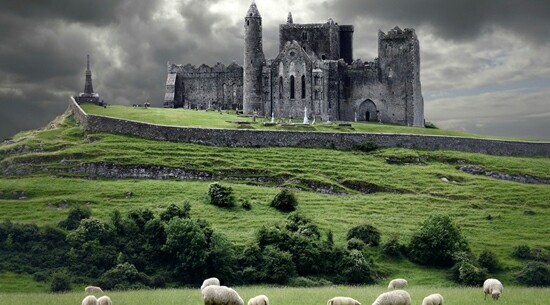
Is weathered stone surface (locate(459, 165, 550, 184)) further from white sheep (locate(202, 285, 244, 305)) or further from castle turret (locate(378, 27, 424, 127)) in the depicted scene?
white sheep (locate(202, 285, 244, 305))

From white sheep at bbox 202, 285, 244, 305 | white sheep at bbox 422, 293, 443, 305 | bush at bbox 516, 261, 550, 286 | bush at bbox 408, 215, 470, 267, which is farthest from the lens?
bush at bbox 408, 215, 470, 267

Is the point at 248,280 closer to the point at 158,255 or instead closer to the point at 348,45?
the point at 158,255

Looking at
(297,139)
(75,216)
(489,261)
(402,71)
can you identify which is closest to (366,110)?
(402,71)

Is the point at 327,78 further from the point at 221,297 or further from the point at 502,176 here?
the point at 221,297

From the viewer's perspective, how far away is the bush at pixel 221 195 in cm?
9262

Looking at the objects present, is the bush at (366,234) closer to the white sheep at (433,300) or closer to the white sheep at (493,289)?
the white sheep at (493,289)

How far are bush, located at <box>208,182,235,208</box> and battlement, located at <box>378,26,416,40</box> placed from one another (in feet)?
197

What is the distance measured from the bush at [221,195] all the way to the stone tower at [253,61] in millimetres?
49445

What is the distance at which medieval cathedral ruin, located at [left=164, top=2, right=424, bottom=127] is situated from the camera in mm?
142125

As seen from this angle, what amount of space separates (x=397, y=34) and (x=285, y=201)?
61.6 metres

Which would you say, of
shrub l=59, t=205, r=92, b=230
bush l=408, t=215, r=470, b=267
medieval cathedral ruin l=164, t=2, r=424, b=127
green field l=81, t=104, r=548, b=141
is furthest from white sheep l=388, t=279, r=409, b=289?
medieval cathedral ruin l=164, t=2, r=424, b=127

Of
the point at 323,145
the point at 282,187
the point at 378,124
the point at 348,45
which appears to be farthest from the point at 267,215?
the point at 348,45

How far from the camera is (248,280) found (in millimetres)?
72875

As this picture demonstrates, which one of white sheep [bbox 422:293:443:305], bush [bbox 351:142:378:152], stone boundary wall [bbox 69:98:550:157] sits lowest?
white sheep [bbox 422:293:443:305]
